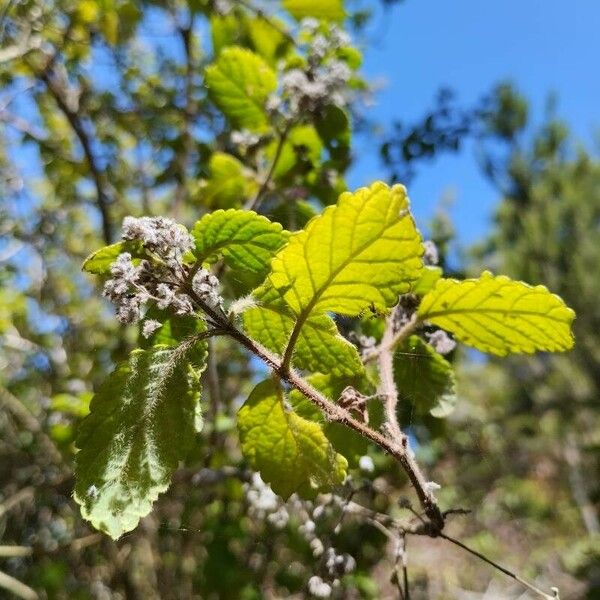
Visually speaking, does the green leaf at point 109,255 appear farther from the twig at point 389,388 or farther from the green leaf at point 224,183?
the green leaf at point 224,183

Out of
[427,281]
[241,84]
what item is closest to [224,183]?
[241,84]

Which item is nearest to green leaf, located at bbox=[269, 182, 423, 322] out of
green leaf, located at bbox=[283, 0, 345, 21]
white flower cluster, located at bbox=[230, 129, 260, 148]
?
white flower cluster, located at bbox=[230, 129, 260, 148]

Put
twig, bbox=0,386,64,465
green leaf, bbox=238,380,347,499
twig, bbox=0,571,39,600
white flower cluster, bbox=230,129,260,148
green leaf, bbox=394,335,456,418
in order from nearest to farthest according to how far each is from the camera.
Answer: green leaf, bbox=238,380,347,499
green leaf, bbox=394,335,456,418
white flower cluster, bbox=230,129,260,148
twig, bbox=0,571,39,600
twig, bbox=0,386,64,465

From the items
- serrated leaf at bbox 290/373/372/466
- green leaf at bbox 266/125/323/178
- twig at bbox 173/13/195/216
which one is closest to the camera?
serrated leaf at bbox 290/373/372/466

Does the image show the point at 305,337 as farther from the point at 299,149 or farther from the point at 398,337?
the point at 299,149

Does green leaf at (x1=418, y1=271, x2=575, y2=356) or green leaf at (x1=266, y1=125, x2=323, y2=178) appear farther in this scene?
green leaf at (x1=266, y1=125, x2=323, y2=178)

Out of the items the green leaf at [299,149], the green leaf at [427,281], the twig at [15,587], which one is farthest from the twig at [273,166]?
the twig at [15,587]

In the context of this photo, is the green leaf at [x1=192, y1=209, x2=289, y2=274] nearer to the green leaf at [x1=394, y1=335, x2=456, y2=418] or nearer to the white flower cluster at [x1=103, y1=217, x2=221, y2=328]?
the white flower cluster at [x1=103, y1=217, x2=221, y2=328]
